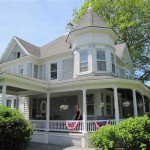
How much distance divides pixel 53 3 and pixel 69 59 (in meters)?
4.62

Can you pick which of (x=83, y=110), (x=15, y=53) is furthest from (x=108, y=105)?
(x=15, y=53)

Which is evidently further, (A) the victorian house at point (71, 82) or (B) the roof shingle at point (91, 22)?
(B) the roof shingle at point (91, 22)

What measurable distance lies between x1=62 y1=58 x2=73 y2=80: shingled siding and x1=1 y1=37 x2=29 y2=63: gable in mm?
4482

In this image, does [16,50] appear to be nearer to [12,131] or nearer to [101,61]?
Result: [101,61]

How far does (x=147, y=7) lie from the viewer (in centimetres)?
2873

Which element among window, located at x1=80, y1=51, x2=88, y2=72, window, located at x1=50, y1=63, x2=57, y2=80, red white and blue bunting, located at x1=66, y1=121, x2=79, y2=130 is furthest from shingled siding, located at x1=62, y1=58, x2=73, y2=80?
red white and blue bunting, located at x1=66, y1=121, x2=79, y2=130

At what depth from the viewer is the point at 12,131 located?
8633mm

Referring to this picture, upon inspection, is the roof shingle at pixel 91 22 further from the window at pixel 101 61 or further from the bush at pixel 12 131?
the bush at pixel 12 131

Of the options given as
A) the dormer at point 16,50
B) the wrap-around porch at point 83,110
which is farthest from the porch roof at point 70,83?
the dormer at point 16,50

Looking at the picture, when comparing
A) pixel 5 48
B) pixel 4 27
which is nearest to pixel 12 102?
pixel 5 48

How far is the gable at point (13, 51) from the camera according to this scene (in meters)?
18.5

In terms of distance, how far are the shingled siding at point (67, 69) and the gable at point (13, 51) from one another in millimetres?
4482

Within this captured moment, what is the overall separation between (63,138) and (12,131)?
480 cm

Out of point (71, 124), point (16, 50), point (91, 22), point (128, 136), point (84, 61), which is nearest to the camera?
point (128, 136)
